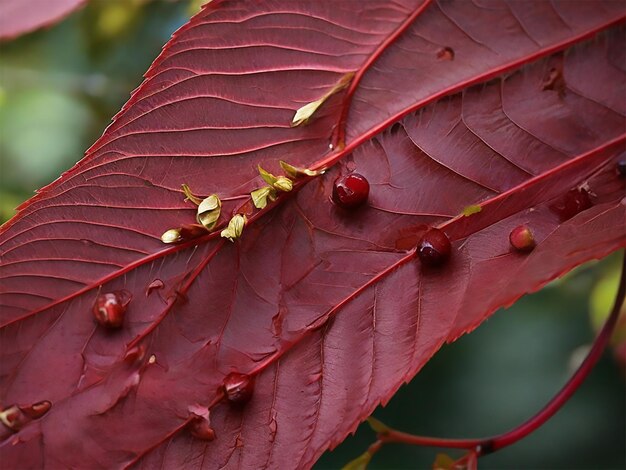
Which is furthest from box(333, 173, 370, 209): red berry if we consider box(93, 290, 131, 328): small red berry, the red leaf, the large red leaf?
the red leaf

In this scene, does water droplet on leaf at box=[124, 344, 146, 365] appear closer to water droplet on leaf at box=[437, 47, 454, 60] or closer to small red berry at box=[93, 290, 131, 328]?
small red berry at box=[93, 290, 131, 328]

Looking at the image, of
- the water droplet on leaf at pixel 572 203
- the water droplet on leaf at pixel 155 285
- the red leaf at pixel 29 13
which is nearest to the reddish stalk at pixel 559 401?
the water droplet on leaf at pixel 572 203

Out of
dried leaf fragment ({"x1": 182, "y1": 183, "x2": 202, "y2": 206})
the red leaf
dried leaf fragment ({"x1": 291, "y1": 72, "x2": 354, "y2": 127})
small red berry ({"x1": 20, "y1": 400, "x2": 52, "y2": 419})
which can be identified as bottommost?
small red berry ({"x1": 20, "y1": 400, "x2": 52, "y2": 419})

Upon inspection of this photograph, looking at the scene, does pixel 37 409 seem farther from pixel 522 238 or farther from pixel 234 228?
pixel 522 238

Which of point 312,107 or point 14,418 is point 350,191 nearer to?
point 312,107

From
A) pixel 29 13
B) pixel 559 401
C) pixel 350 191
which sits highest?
pixel 29 13

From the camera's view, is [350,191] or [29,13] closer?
[350,191]

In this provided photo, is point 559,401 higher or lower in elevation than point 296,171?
lower

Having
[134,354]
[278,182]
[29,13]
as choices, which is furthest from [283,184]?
[29,13]

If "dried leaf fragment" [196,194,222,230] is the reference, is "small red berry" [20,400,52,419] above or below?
below

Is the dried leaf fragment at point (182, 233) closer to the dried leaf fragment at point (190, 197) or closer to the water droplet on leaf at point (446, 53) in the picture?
the dried leaf fragment at point (190, 197)
